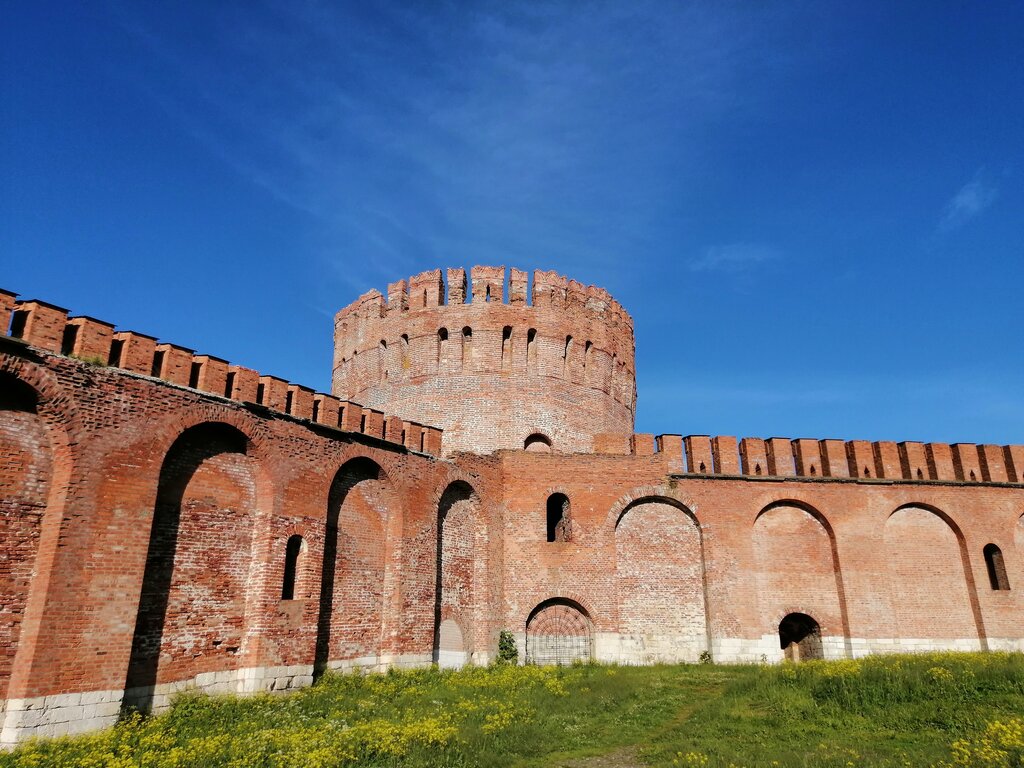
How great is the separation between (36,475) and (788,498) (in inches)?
689

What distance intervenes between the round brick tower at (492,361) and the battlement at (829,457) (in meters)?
2.70

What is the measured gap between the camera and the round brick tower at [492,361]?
21359 millimetres

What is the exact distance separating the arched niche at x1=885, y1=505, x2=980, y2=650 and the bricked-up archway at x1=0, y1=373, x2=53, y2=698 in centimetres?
1982

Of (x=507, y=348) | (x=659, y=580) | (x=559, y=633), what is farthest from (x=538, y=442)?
(x=559, y=633)

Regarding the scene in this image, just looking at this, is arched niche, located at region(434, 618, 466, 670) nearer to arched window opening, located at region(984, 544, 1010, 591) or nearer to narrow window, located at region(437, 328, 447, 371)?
narrow window, located at region(437, 328, 447, 371)

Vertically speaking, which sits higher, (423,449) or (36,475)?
(423,449)

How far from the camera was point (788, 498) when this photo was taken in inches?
765

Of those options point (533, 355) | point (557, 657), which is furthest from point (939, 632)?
point (533, 355)

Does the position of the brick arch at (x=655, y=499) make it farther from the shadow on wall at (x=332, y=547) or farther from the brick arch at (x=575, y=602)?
the shadow on wall at (x=332, y=547)

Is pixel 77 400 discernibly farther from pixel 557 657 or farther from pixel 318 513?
pixel 557 657

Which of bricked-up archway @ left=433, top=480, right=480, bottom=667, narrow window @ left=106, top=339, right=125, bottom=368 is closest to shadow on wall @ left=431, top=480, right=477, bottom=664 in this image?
bricked-up archway @ left=433, top=480, right=480, bottom=667

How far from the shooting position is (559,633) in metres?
17.7

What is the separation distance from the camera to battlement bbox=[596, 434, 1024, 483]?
19.6 meters

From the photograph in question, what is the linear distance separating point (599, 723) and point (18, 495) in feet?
32.1
